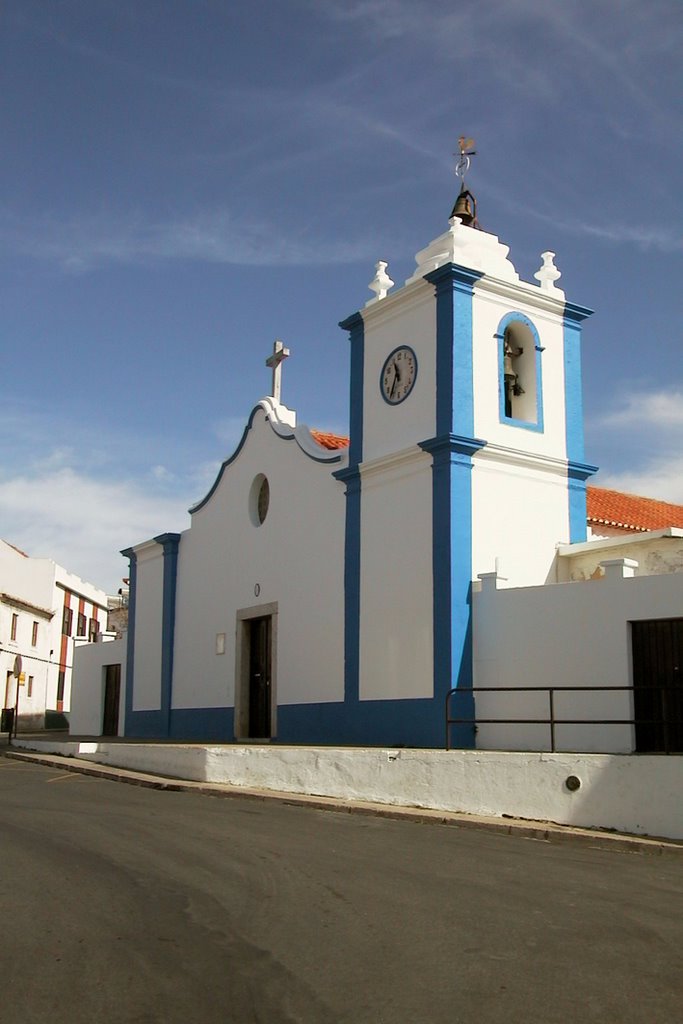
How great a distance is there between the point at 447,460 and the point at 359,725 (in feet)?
14.4

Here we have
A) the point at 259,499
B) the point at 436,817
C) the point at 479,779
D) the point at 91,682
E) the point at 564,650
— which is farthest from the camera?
the point at 91,682

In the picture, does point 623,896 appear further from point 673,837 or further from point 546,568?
point 546,568

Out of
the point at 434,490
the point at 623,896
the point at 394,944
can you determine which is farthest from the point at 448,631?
the point at 394,944

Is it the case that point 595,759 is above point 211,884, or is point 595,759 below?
above

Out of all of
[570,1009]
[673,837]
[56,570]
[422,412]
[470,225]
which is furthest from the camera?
[56,570]

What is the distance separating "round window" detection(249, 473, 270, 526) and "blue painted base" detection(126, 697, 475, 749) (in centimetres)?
378

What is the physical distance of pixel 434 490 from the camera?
16484mm

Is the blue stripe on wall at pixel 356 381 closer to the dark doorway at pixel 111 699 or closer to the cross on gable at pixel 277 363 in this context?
the cross on gable at pixel 277 363

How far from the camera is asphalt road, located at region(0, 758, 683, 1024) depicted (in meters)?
5.02

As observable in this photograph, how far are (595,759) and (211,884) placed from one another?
5.28m

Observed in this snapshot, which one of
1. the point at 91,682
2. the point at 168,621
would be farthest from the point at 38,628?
the point at 168,621

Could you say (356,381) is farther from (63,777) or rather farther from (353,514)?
(63,777)

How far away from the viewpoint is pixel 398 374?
17844 millimetres

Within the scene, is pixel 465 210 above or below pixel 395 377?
above
